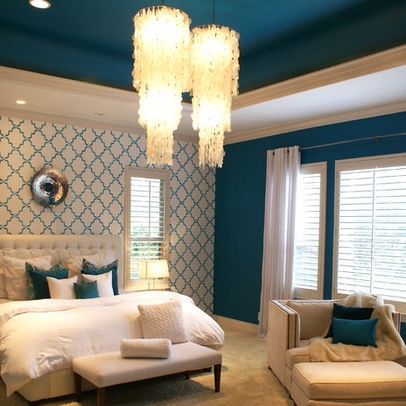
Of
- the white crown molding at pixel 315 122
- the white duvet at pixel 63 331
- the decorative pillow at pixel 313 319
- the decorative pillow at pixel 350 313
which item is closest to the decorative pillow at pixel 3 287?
the white duvet at pixel 63 331

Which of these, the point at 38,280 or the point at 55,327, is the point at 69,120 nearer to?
the point at 38,280

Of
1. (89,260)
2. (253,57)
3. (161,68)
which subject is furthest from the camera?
(89,260)

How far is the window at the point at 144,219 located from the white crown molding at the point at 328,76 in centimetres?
179

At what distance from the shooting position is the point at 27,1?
423 cm

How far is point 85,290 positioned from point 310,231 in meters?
2.65

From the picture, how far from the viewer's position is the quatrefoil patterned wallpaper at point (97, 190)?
5824 mm

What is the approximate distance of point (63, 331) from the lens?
4.17 meters

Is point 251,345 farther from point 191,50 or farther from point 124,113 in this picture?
point 191,50

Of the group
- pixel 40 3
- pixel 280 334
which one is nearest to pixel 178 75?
pixel 40 3

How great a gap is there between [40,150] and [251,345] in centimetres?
335

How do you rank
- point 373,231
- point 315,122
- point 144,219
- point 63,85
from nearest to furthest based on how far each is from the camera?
point 63,85
point 373,231
point 315,122
point 144,219

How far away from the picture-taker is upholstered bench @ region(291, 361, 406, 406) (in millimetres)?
3637

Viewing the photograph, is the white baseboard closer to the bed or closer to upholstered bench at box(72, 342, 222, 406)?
the bed

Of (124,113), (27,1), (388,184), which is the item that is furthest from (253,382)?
(27,1)
